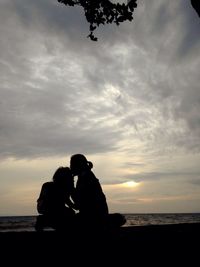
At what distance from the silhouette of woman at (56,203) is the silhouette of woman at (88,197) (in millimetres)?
237

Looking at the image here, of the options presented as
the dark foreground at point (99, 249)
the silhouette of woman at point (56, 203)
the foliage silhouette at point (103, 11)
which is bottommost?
the dark foreground at point (99, 249)

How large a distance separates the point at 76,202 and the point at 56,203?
0.40 metres

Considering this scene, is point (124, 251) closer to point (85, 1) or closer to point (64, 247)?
point (64, 247)

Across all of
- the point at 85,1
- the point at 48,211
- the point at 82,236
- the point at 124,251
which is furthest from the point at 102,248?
the point at 85,1

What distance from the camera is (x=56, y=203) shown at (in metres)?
6.53

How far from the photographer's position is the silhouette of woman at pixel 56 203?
21.1ft

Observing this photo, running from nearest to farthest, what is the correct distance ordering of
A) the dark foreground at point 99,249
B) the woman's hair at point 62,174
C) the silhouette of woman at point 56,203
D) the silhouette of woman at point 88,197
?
the dark foreground at point 99,249, the silhouette of woman at point 88,197, the silhouette of woman at point 56,203, the woman's hair at point 62,174

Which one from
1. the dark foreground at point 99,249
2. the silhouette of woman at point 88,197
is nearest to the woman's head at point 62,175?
the silhouette of woman at point 88,197

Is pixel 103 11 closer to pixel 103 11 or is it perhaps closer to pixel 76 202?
Answer: pixel 103 11

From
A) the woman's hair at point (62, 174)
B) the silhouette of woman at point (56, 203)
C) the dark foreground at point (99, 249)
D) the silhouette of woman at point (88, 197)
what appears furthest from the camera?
the woman's hair at point (62, 174)

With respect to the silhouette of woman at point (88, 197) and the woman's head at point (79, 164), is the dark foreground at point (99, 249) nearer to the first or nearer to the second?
the silhouette of woman at point (88, 197)

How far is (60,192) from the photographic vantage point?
6625 millimetres

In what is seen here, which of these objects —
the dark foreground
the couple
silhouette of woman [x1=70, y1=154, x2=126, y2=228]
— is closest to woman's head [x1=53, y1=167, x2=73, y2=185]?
the couple

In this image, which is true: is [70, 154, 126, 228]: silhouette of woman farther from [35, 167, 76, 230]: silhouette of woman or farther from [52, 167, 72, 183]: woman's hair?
[35, 167, 76, 230]: silhouette of woman
